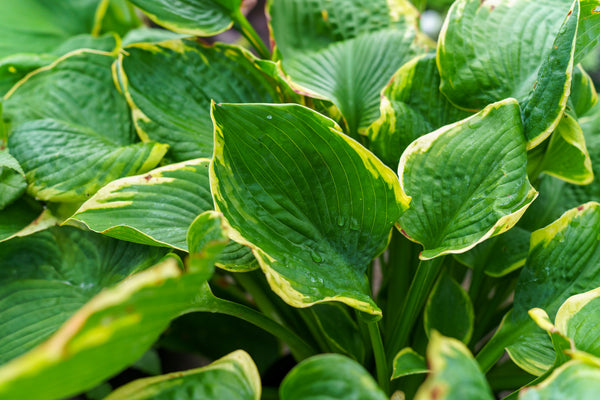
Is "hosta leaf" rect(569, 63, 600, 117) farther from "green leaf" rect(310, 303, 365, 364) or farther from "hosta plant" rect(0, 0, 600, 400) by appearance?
"green leaf" rect(310, 303, 365, 364)

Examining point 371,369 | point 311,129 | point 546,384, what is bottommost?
point 371,369

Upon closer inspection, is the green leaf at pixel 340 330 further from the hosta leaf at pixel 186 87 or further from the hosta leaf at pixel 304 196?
the hosta leaf at pixel 186 87

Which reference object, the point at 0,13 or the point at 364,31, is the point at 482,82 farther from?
the point at 0,13

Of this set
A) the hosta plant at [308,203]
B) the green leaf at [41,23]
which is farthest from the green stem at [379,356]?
the green leaf at [41,23]

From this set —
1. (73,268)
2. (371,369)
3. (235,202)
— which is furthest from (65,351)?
(371,369)

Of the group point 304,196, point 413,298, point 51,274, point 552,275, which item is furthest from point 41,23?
point 552,275

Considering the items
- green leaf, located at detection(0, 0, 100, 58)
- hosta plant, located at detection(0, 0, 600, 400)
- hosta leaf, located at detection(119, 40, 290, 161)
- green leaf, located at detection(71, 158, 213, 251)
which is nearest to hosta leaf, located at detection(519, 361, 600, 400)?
hosta plant, located at detection(0, 0, 600, 400)
